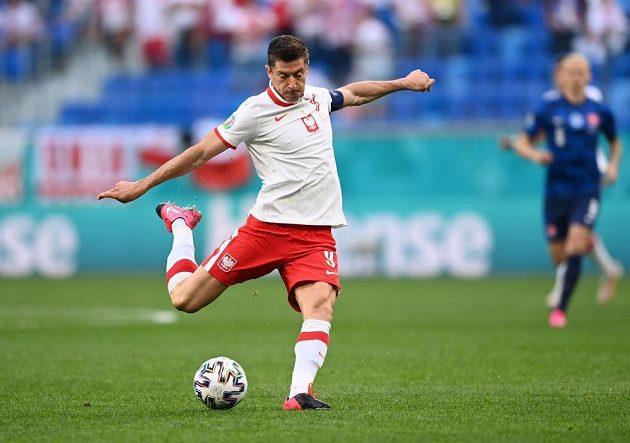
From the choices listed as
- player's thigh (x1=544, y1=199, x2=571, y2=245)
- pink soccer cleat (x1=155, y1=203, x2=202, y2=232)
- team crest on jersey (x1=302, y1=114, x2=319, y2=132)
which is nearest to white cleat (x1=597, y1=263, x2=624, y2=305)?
player's thigh (x1=544, y1=199, x2=571, y2=245)

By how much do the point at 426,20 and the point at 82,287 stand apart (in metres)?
7.93

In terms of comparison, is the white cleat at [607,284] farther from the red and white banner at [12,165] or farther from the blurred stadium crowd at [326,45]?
the red and white banner at [12,165]

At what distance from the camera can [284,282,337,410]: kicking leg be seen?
6895mm

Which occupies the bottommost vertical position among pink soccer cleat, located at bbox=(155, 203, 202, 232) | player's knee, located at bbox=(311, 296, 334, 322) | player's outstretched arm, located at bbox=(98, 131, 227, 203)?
player's knee, located at bbox=(311, 296, 334, 322)

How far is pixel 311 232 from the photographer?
7281mm

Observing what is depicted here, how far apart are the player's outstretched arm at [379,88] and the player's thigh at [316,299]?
3.82 ft

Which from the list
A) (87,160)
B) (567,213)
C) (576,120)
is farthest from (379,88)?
(87,160)

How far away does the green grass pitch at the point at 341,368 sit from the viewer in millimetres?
6262

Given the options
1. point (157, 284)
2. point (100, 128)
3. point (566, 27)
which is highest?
point (566, 27)

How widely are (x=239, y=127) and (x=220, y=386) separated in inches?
58.3

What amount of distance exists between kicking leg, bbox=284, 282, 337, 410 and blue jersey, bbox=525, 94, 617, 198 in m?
6.21

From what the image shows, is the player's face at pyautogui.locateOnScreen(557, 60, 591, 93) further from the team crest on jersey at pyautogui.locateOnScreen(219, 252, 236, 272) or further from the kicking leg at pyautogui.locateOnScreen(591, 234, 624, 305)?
the team crest on jersey at pyautogui.locateOnScreen(219, 252, 236, 272)

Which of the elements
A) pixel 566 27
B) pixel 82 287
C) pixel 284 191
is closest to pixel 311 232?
pixel 284 191

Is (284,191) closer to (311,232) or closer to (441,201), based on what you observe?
(311,232)
